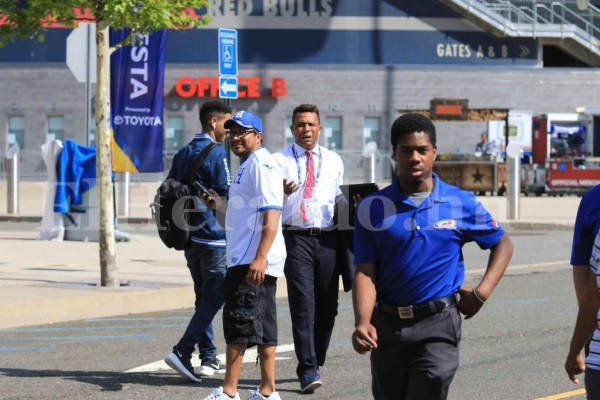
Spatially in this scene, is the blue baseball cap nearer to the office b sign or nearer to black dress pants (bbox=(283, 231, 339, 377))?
black dress pants (bbox=(283, 231, 339, 377))

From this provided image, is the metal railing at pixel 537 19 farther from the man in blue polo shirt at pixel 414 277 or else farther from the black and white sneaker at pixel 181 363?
the man in blue polo shirt at pixel 414 277

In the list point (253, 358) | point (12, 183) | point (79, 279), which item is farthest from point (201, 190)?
point (12, 183)

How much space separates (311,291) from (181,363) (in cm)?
108

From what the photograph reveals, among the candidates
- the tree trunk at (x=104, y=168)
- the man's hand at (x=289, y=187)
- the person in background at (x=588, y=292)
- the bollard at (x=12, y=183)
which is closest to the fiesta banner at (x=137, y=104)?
the tree trunk at (x=104, y=168)

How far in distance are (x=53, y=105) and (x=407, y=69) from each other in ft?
45.6

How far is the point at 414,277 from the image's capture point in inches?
217

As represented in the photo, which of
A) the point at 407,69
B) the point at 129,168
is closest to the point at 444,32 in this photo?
the point at 407,69

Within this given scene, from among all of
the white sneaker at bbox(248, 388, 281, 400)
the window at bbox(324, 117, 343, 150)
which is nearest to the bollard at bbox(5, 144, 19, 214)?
the white sneaker at bbox(248, 388, 281, 400)

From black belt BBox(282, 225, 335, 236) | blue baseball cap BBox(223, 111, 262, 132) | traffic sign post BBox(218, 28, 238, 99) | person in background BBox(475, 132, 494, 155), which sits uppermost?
traffic sign post BBox(218, 28, 238, 99)

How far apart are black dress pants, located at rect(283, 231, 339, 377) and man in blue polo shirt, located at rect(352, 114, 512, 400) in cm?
295

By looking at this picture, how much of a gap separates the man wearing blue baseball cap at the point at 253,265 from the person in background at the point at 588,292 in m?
2.73

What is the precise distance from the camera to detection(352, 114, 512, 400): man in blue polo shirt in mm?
5461

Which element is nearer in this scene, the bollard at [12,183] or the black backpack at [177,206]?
the black backpack at [177,206]

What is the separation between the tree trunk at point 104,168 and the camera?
43.3ft
